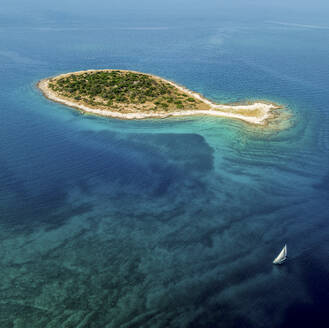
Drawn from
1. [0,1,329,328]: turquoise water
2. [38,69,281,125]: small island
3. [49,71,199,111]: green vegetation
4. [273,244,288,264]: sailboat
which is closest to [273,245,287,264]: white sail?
[273,244,288,264]: sailboat

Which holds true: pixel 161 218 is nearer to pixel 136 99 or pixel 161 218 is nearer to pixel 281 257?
pixel 281 257

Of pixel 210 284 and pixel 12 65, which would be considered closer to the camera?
pixel 210 284

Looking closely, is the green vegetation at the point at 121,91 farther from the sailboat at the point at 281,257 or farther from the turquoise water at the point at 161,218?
the sailboat at the point at 281,257

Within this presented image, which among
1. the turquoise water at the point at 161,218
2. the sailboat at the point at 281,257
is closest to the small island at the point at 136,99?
the turquoise water at the point at 161,218

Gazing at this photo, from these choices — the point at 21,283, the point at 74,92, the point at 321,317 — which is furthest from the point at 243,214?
the point at 74,92

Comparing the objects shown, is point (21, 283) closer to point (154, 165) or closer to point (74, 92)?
point (154, 165)

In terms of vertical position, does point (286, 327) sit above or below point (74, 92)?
below

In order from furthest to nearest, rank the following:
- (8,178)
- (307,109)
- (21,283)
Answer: (307,109) → (8,178) → (21,283)
